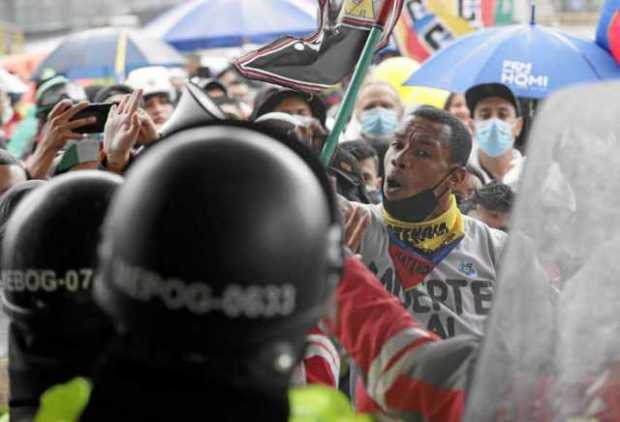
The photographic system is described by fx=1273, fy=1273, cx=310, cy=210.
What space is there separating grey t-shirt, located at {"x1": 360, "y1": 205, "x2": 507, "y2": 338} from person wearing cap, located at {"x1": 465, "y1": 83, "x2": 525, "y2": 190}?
2489 millimetres

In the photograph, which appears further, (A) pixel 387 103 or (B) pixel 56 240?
(A) pixel 387 103

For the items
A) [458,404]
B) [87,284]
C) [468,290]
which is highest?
[87,284]

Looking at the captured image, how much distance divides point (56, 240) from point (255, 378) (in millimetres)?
601

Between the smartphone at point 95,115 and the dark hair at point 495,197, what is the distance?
176 centimetres

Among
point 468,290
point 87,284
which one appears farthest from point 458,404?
point 468,290

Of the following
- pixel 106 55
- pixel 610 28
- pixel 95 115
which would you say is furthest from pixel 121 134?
pixel 106 55

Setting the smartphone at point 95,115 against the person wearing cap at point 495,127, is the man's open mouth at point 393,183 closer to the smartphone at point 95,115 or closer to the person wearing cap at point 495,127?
the smartphone at point 95,115

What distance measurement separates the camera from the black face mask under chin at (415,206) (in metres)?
4.36

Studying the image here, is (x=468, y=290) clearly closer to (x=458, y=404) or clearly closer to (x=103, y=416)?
(x=458, y=404)

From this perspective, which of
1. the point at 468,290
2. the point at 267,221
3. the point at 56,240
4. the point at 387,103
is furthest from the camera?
the point at 387,103

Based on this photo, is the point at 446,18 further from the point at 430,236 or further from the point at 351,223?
the point at 351,223

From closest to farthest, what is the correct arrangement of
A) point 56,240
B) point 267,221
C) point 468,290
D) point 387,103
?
point 267,221
point 56,240
point 468,290
point 387,103

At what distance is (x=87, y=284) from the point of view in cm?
223

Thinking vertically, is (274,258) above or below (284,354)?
above
